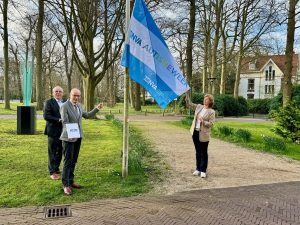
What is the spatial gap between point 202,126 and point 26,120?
8534 millimetres

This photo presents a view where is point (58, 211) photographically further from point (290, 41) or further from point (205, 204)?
point (290, 41)

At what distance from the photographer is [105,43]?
2025cm

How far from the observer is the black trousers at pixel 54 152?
6.59 meters

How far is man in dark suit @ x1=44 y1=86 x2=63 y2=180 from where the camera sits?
648 centimetres

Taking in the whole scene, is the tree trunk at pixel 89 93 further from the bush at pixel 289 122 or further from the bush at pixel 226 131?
the bush at pixel 289 122

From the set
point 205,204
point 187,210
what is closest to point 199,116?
point 205,204

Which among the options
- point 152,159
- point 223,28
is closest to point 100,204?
point 152,159

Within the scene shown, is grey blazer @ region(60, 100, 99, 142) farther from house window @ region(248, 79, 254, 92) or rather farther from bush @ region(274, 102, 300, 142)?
house window @ region(248, 79, 254, 92)

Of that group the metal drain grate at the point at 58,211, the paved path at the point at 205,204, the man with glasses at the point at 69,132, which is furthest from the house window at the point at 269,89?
the metal drain grate at the point at 58,211

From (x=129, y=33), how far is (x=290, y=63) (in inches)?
526

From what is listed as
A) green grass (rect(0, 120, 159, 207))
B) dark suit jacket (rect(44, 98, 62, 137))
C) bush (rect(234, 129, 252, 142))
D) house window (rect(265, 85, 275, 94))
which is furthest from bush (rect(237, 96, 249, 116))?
house window (rect(265, 85, 275, 94))

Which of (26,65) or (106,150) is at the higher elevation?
(26,65)

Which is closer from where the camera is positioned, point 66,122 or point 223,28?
point 66,122

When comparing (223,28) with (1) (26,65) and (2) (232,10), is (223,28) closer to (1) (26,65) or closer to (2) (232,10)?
(2) (232,10)
